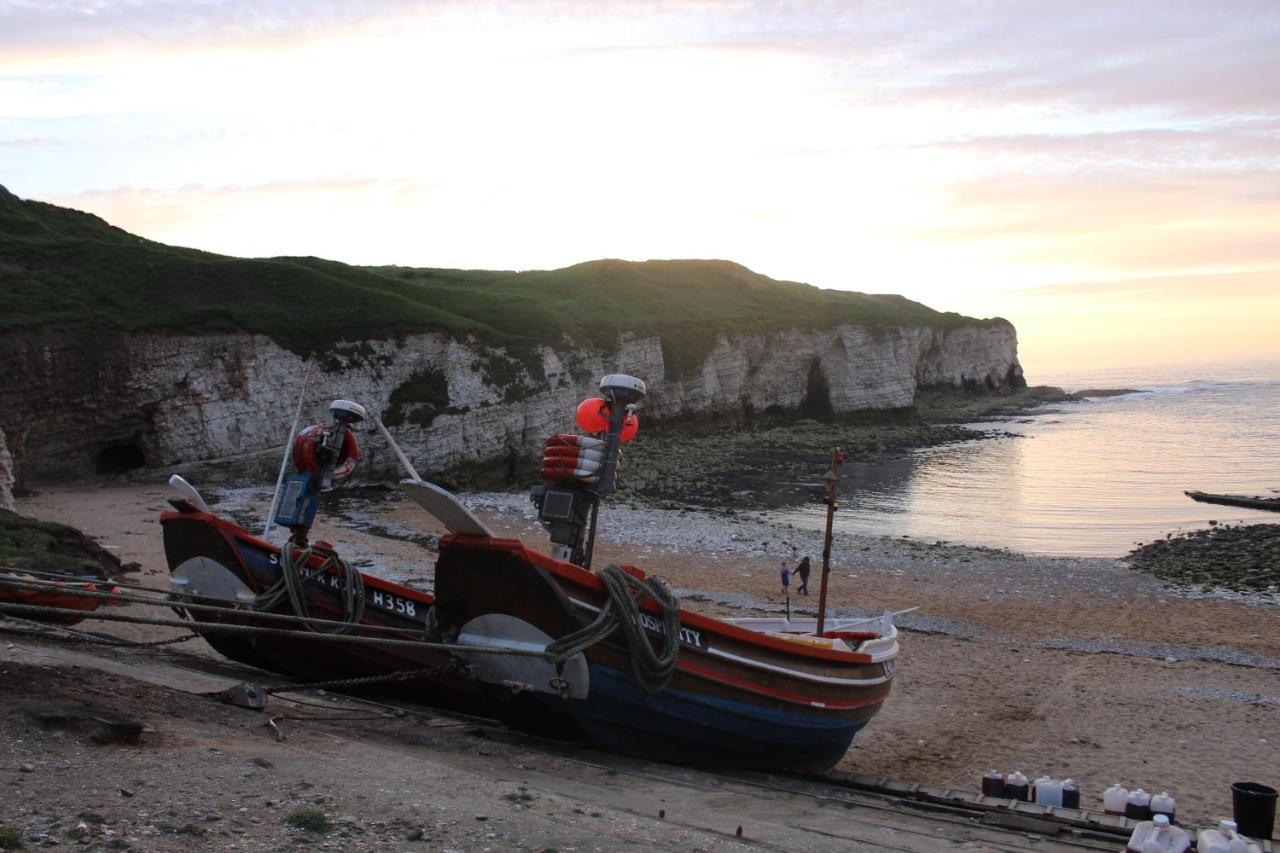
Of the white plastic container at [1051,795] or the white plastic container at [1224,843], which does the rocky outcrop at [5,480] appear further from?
the white plastic container at [1224,843]

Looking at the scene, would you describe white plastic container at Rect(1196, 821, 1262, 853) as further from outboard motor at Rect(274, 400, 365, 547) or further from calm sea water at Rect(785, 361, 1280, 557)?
calm sea water at Rect(785, 361, 1280, 557)

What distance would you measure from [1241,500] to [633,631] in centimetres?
4057

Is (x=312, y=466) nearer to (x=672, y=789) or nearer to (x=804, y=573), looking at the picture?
(x=672, y=789)

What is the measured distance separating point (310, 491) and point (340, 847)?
27.3 feet

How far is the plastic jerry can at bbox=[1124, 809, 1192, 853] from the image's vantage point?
27.8ft

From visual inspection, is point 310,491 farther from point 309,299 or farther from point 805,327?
point 805,327

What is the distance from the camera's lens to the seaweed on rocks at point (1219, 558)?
28.2 m

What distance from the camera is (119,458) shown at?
38594 millimetres

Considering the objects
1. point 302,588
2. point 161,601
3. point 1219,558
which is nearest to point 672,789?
point 161,601

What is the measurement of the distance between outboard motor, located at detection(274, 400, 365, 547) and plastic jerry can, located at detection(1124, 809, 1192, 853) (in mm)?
9959

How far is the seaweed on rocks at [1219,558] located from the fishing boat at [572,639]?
757 inches

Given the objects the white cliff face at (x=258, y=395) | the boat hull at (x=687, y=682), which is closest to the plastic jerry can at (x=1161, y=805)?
the boat hull at (x=687, y=682)

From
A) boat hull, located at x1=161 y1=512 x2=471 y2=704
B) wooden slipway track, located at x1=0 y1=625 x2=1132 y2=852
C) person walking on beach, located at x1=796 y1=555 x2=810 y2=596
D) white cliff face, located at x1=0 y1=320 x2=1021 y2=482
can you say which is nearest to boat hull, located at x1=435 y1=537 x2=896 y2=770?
wooden slipway track, located at x1=0 y1=625 x2=1132 y2=852

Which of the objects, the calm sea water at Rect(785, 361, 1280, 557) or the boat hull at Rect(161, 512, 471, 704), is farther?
the calm sea water at Rect(785, 361, 1280, 557)
